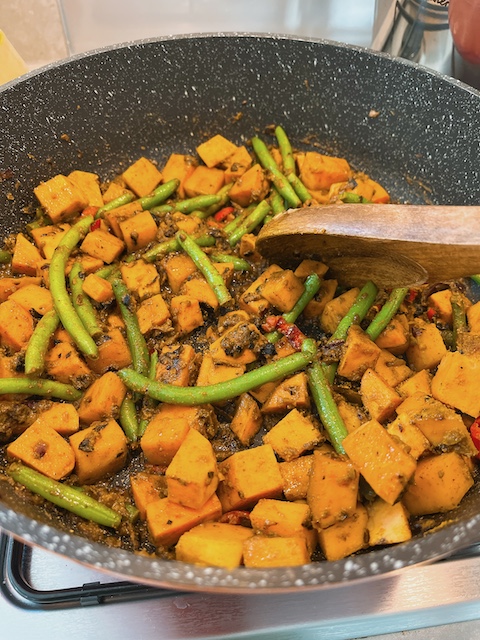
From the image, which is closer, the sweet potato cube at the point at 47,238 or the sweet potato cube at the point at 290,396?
the sweet potato cube at the point at 290,396

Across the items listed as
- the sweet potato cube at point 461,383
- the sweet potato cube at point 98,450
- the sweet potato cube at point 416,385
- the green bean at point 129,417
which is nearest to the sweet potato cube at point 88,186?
the green bean at point 129,417

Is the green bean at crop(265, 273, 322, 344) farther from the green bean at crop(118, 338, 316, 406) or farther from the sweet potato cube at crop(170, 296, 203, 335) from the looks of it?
the sweet potato cube at crop(170, 296, 203, 335)

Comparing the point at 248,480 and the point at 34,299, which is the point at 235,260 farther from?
the point at 248,480

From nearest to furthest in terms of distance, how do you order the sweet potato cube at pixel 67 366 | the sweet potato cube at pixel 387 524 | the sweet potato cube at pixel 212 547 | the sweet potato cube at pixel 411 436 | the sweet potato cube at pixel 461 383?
1. the sweet potato cube at pixel 212 547
2. the sweet potato cube at pixel 387 524
3. the sweet potato cube at pixel 411 436
4. the sweet potato cube at pixel 461 383
5. the sweet potato cube at pixel 67 366

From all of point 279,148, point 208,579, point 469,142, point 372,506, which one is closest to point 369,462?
point 372,506

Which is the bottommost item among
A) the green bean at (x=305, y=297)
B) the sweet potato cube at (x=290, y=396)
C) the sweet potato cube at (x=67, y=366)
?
the sweet potato cube at (x=290, y=396)

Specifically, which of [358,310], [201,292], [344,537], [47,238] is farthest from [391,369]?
[47,238]

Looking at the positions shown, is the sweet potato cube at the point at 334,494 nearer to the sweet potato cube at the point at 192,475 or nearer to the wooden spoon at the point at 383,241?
the sweet potato cube at the point at 192,475
